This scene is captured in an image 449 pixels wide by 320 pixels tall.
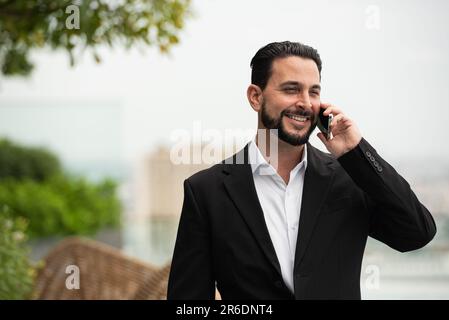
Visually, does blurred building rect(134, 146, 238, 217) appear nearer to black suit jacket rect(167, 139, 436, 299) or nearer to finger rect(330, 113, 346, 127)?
black suit jacket rect(167, 139, 436, 299)

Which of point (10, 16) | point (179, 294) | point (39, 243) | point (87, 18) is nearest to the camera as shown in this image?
point (179, 294)

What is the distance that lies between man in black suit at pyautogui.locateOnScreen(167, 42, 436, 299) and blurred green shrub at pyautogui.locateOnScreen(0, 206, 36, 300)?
7.02 ft

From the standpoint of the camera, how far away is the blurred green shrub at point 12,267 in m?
3.88

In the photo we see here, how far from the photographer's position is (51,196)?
9.41 metres

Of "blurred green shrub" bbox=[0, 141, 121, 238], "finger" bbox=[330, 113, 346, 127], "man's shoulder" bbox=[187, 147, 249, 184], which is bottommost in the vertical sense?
"blurred green shrub" bbox=[0, 141, 121, 238]

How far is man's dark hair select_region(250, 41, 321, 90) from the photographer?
74.1 inches

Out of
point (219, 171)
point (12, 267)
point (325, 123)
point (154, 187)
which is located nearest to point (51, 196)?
point (154, 187)

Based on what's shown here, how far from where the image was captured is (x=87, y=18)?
3.41 metres

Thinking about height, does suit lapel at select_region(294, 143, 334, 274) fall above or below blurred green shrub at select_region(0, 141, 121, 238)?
above

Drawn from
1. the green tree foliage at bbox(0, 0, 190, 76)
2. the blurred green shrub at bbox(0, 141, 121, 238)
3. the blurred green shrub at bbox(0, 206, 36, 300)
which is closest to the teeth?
the green tree foliage at bbox(0, 0, 190, 76)
